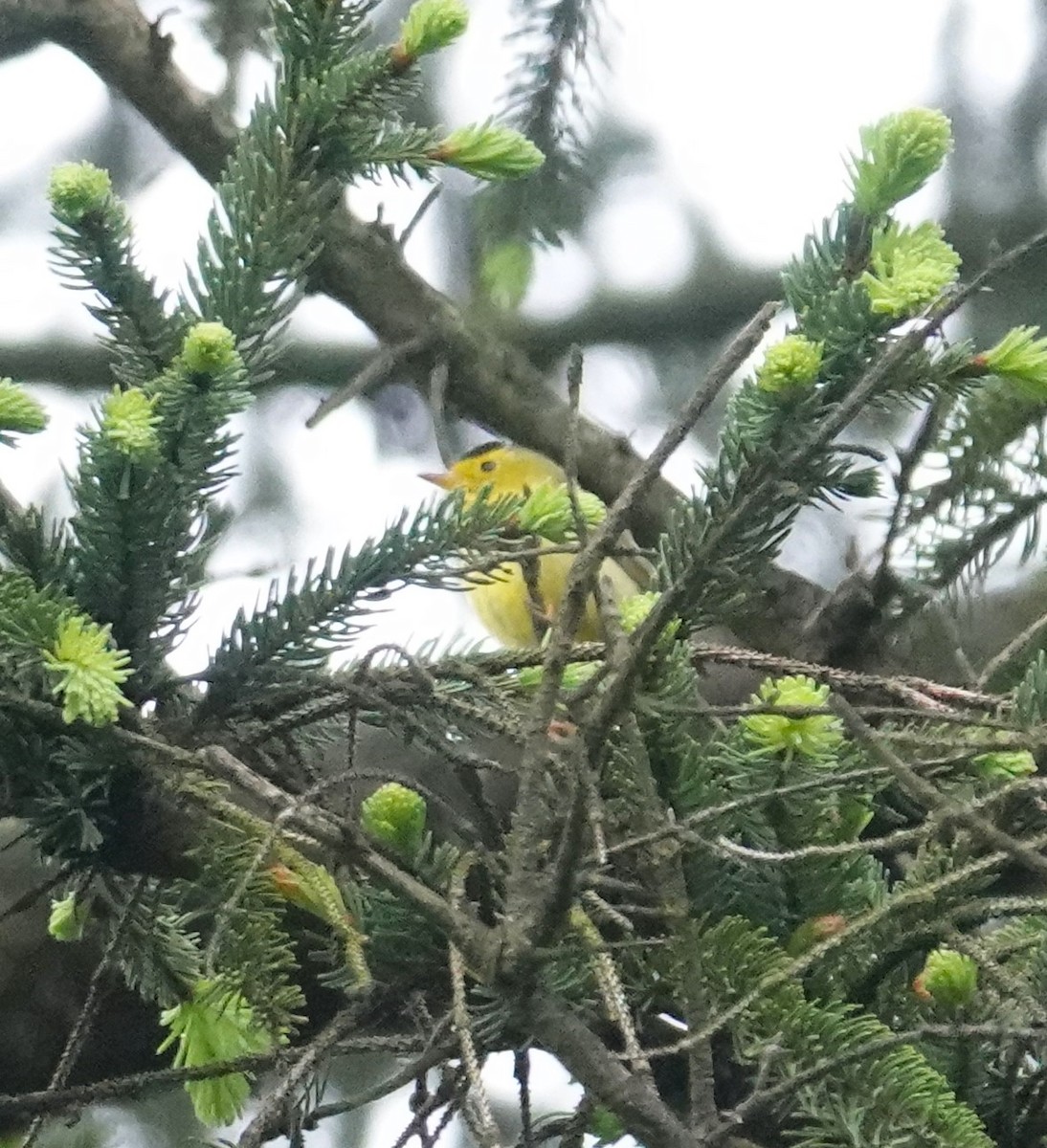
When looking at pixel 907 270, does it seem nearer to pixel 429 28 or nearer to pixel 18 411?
pixel 429 28

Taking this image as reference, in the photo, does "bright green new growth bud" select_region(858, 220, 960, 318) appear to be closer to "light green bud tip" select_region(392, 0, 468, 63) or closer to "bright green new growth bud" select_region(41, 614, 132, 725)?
"light green bud tip" select_region(392, 0, 468, 63)

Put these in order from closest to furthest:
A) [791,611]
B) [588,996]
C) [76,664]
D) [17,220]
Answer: [76,664] < [588,996] < [791,611] < [17,220]

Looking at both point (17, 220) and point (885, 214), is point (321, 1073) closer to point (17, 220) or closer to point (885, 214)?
point (885, 214)

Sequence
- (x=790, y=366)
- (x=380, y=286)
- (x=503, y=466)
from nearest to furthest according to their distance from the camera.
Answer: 1. (x=790, y=366)
2. (x=380, y=286)
3. (x=503, y=466)

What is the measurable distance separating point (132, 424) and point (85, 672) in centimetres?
11

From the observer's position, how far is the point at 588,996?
0.75 m

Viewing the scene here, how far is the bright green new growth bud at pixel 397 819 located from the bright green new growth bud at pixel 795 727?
17 cm

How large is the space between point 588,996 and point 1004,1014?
0.20 metres

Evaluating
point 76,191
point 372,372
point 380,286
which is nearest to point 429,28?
point 76,191

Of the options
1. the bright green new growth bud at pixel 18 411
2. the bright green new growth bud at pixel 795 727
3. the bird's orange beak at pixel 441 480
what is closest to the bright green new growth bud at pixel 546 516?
the bright green new growth bud at pixel 795 727

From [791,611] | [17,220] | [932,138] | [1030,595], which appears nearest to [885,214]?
[932,138]

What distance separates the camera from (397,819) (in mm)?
705

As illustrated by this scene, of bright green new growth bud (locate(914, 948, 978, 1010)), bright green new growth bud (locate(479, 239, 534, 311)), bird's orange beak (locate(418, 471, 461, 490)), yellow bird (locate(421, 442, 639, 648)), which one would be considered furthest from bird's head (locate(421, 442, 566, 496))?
bright green new growth bud (locate(914, 948, 978, 1010))

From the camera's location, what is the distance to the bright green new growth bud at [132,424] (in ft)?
2.12
